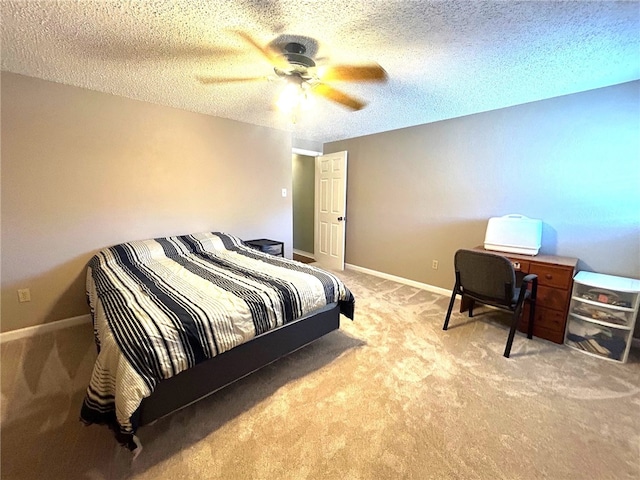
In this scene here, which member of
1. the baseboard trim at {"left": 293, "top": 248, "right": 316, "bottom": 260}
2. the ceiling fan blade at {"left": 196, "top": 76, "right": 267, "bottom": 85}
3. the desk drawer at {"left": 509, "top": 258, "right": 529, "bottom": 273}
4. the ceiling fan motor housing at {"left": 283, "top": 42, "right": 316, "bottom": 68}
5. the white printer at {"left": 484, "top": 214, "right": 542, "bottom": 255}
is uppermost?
the ceiling fan blade at {"left": 196, "top": 76, "right": 267, "bottom": 85}

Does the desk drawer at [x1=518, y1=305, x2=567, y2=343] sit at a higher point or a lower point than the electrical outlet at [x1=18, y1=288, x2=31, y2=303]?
lower

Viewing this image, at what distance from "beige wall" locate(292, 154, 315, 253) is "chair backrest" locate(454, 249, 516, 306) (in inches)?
130

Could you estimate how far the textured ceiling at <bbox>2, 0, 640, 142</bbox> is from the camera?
1416 millimetres

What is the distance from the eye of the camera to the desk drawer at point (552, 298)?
232 centimetres

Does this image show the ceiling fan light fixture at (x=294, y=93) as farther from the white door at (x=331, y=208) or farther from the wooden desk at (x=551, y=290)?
the wooden desk at (x=551, y=290)

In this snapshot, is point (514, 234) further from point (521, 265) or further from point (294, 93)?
point (294, 93)

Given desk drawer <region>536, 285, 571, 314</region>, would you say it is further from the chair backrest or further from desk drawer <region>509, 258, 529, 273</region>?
the chair backrest

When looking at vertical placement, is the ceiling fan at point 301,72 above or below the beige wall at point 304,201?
above

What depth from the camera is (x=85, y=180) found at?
102 inches

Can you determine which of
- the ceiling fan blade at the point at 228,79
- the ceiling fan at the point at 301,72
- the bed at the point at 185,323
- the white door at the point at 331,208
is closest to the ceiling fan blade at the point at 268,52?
the ceiling fan at the point at 301,72

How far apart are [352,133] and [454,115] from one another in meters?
1.41

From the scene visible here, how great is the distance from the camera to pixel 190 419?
1.57 metres

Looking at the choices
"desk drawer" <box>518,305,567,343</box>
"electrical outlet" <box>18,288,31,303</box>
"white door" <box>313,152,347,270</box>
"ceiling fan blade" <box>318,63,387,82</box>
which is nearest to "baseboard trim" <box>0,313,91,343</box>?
"electrical outlet" <box>18,288,31,303</box>

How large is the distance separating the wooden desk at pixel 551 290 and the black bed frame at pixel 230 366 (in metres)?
1.81
